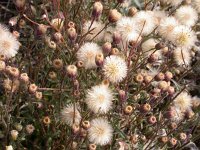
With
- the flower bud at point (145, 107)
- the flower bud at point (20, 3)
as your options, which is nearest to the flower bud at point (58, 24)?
the flower bud at point (20, 3)

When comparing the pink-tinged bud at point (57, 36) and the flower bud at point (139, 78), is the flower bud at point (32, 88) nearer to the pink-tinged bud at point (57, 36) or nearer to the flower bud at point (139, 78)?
the pink-tinged bud at point (57, 36)

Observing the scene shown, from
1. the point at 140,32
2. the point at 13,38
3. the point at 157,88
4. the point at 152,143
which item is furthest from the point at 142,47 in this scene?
the point at 13,38

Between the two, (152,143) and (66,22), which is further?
(152,143)

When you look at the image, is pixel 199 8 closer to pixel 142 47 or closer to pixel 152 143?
pixel 142 47

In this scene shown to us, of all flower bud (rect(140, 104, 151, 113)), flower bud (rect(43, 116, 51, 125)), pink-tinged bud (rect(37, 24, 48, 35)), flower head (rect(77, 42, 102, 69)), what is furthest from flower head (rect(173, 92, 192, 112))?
pink-tinged bud (rect(37, 24, 48, 35))

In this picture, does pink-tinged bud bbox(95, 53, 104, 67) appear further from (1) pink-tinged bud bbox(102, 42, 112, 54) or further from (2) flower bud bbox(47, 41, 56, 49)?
(2) flower bud bbox(47, 41, 56, 49)

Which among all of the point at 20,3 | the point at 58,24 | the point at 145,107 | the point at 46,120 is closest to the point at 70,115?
the point at 46,120
